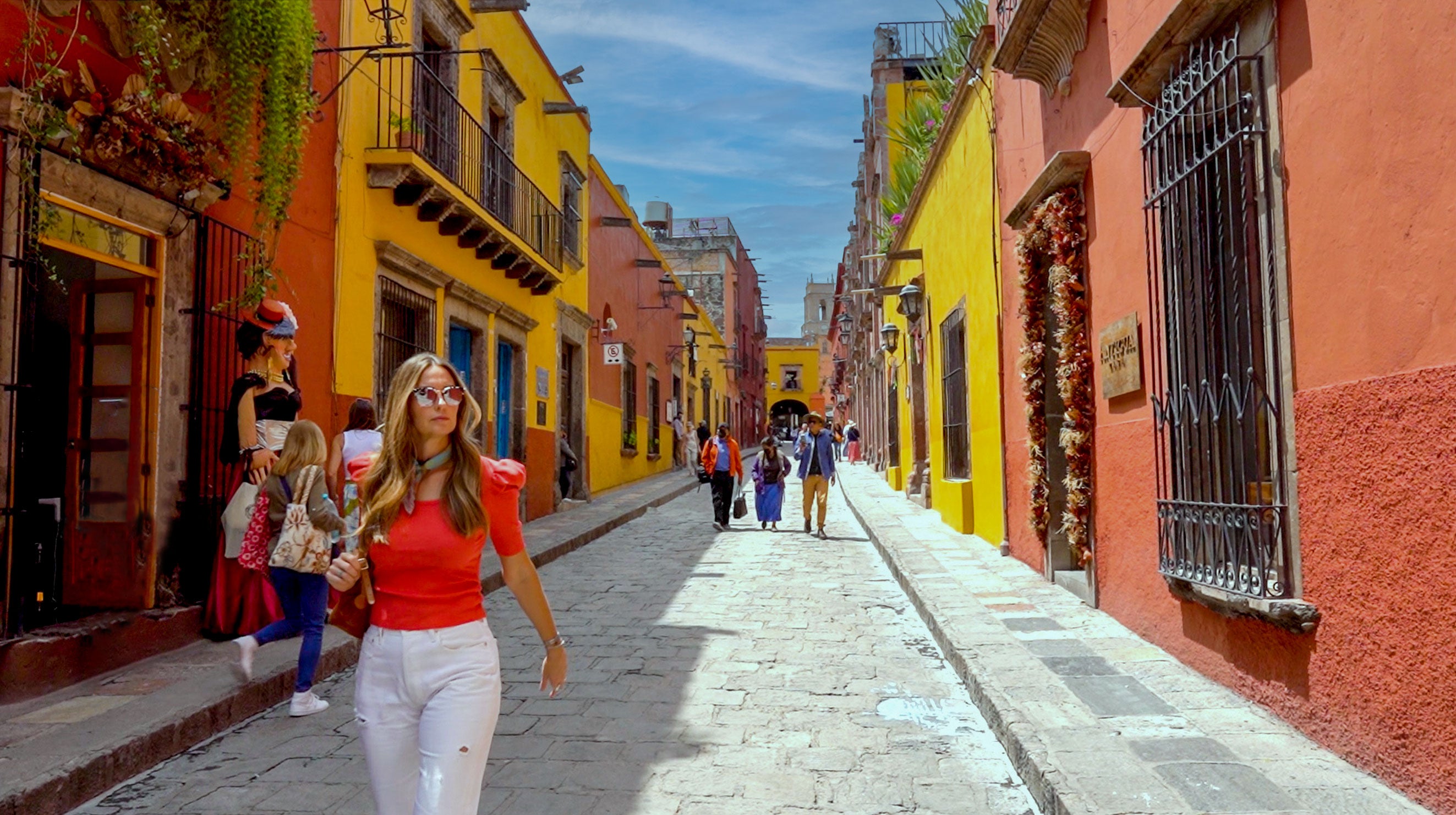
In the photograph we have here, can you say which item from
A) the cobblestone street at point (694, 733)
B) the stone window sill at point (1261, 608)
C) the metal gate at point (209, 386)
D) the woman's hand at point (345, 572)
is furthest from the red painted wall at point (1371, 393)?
the metal gate at point (209, 386)

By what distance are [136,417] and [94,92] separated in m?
1.89

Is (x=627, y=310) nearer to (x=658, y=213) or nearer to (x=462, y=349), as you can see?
(x=462, y=349)

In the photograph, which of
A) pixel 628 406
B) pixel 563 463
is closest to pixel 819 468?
pixel 563 463

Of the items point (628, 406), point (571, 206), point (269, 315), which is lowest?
point (269, 315)

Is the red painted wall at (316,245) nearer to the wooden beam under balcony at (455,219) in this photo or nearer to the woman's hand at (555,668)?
the wooden beam under balcony at (455,219)

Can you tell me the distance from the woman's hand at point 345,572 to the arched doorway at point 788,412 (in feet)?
233

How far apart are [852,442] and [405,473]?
3493cm

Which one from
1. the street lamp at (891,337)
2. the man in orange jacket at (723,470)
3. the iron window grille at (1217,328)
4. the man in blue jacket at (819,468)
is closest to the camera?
the iron window grille at (1217,328)

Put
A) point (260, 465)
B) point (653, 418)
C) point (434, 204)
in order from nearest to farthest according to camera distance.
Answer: point (260, 465) → point (434, 204) → point (653, 418)

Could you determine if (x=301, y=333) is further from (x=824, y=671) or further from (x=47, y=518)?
(x=824, y=671)

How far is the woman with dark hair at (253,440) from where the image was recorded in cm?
634

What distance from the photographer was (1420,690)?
11.4 ft

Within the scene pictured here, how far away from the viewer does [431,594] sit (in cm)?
270

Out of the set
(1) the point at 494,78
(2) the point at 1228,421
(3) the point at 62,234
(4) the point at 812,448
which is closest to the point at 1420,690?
(2) the point at 1228,421
